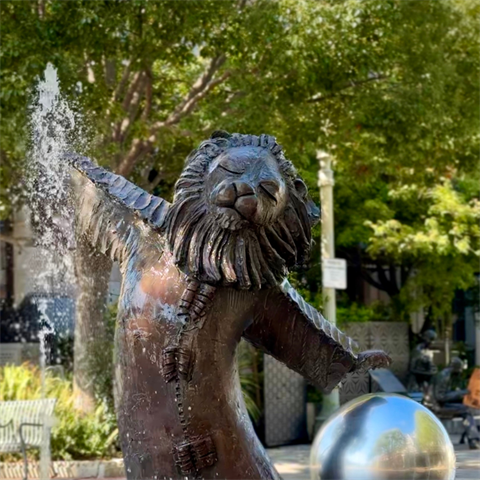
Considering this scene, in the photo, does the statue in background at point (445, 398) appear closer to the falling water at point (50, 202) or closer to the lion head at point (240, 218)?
the falling water at point (50, 202)

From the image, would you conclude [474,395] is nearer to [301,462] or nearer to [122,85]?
[301,462]

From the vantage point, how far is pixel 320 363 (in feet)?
11.8

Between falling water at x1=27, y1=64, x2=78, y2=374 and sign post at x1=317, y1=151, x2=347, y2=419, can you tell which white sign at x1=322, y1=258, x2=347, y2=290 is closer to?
sign post at x1=317, y1=151, x2=347, y2=419

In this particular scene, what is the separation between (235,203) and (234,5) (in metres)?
10.1

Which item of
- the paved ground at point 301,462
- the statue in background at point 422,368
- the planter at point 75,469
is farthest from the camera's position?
the statue in background at point 422,368

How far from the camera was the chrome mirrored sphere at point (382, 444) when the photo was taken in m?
3.08

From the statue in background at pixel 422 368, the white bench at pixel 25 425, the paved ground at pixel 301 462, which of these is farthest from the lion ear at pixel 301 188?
the statue in background at pixel 422 368

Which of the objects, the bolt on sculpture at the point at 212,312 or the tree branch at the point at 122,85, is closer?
the bolt on sculpture at the point at 212,312

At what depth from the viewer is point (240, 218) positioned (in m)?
3.09

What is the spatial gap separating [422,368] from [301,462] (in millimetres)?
4088

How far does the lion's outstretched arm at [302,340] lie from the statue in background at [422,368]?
12.9 metres

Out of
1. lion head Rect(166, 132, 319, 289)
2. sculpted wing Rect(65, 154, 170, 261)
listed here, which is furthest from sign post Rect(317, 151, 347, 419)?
lion head Rect(166, 132, 319, 289)

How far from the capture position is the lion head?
311cm

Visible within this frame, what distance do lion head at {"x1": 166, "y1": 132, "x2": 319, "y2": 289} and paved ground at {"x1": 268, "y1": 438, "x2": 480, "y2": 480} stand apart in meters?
7.41
